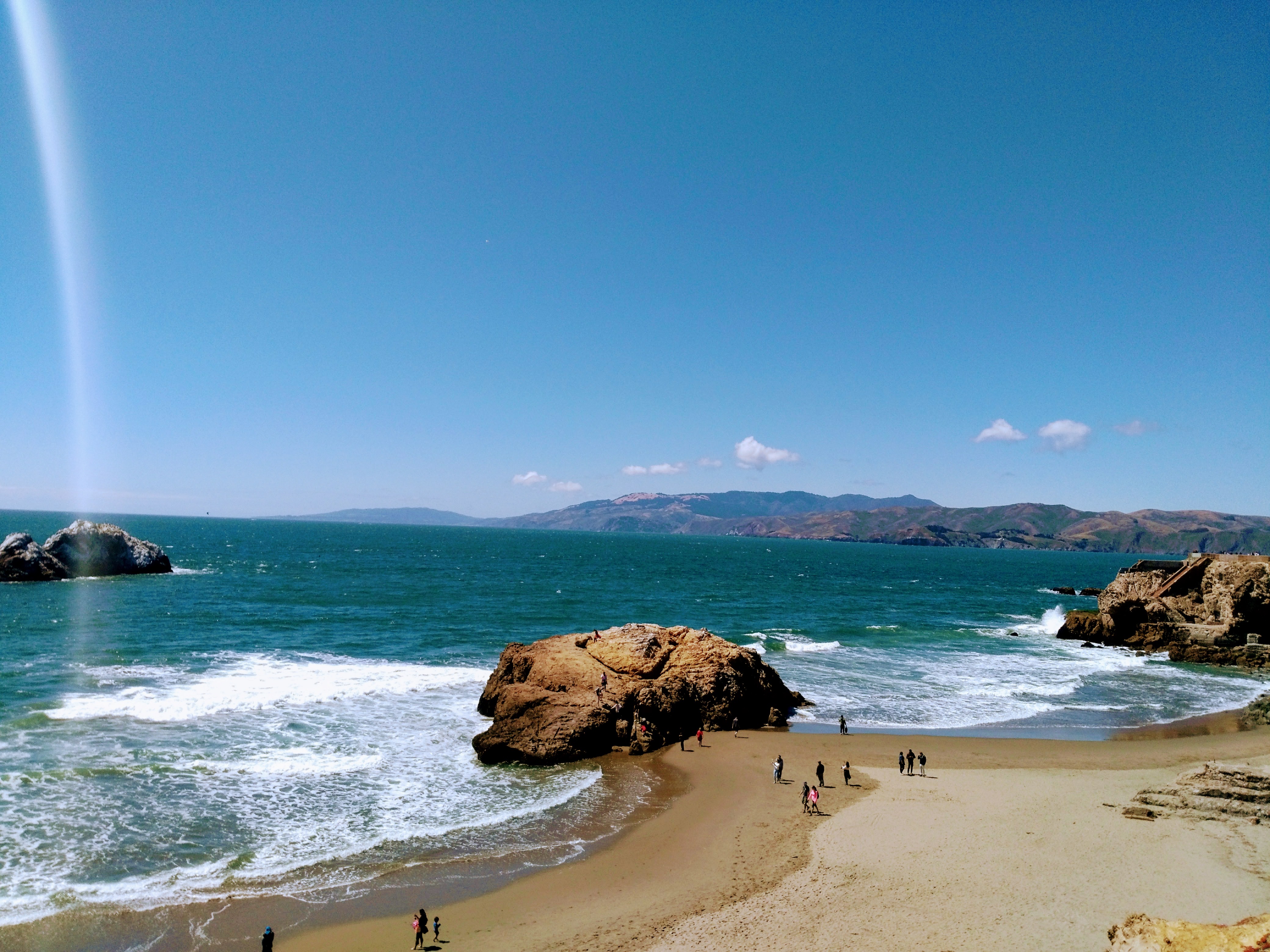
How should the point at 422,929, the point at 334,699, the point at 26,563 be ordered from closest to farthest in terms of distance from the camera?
1. the point at 422,929
2. the point at 334,699
3. the point at 26,563

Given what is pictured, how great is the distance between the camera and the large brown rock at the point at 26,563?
67.3m

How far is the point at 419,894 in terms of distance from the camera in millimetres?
16781

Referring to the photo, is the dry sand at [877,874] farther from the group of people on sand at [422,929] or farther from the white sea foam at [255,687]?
the white sea foam at [255,687]

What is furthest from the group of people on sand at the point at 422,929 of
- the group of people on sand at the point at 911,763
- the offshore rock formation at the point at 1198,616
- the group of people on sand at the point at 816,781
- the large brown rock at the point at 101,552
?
the large brown rock at the point at 101,552

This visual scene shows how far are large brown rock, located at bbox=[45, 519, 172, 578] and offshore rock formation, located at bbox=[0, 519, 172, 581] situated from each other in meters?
0.05

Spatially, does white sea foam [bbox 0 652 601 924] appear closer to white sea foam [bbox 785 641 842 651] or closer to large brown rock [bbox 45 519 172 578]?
white sea foam [bbox 785 641 842 651]

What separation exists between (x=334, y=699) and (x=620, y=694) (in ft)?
46.1

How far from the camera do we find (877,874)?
17516 mm

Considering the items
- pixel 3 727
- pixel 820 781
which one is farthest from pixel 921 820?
pixel 3 727

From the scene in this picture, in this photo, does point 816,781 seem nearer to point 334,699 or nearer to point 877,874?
point 877,874

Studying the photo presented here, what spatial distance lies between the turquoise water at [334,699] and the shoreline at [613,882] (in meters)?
1.02

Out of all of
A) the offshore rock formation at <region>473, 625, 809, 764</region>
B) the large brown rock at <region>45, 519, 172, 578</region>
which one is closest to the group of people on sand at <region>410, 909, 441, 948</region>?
the offshore rock formation at <region>473, 625, 809, 764</region>

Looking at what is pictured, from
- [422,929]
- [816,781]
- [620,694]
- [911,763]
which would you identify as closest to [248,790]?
[422,929]

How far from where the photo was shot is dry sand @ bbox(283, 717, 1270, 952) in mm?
14805
